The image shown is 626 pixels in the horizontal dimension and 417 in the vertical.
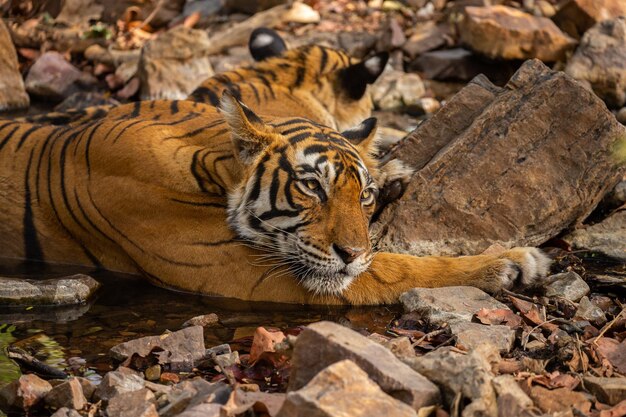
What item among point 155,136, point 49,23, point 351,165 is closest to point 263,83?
point 155,136

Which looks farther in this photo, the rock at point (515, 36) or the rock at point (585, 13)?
the rock at point (585, 13)

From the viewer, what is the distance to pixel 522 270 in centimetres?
479

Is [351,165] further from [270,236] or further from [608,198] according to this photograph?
[608,198]

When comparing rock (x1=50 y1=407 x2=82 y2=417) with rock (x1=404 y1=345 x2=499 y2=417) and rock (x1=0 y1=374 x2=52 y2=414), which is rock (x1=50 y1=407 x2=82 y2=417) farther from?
rock (x1=404 y1=345 x2=499 y2=417)

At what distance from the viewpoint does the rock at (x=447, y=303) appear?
14.2ft

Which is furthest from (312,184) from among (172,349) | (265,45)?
(265,45)

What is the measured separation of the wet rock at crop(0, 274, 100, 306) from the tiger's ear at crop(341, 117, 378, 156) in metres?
1.57

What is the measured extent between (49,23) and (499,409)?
9308 millimetres

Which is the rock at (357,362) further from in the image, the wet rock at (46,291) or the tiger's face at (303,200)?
the wet rock at (46,291)

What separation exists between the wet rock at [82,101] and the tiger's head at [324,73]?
7.13ft

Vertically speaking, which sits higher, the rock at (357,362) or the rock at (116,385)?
the rock at (357,362)

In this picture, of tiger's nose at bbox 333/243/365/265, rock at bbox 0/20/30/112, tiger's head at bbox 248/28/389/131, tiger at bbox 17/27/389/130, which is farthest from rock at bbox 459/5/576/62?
tiger's nose at bbox 333/243/365/265

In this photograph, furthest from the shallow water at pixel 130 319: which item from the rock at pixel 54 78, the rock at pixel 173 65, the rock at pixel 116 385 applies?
the rock at pixel 54 78

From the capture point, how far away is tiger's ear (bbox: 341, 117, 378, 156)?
525 centimetres
